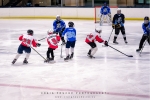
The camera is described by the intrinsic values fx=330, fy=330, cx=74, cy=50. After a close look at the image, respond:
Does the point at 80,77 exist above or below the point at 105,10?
below

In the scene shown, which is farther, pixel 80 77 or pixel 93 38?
pixel 93 38

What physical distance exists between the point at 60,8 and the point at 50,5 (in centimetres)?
113

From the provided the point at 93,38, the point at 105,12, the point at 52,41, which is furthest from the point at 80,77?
the point at 105,12

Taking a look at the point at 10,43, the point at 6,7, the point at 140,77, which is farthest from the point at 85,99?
the point at 6,7

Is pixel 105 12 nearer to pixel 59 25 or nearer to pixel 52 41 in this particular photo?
pixel 59 25

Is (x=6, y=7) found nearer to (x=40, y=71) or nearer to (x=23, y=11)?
(x=23, y=11)

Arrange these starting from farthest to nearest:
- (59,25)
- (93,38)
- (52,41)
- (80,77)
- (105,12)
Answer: (105,12), (59,25), (93,38), (52,41), (80,77)

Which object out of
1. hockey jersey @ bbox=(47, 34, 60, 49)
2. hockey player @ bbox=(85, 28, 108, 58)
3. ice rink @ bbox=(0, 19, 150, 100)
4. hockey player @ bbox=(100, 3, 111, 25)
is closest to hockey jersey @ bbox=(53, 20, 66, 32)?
ice rink @ bbox=(0, 19, 150, 100)

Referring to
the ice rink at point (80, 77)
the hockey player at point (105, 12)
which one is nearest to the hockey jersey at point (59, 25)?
the ice rink at point (80, 77)

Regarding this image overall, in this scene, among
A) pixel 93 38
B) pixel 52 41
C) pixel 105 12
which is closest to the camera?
pixel 52 41

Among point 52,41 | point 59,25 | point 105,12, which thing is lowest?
point 52,41

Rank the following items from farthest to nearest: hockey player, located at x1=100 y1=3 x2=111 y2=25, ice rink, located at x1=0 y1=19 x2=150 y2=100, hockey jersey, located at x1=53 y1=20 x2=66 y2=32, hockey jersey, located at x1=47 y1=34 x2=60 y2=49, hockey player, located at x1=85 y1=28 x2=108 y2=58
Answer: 1. hockey player, located at x1=100 y1=3 x2=111 y2=25
2. hockey jersey, located at x1=53 y1=20 x2=66 y2=32
3. hockey player, located at x1=85 y1=28 x2=108 y2=58
4. hockey jersey, located at x1=47 y1=34 x2=60 y2=49
5. ice rink, located at x1=0 y1=19 x2=150 y2=100

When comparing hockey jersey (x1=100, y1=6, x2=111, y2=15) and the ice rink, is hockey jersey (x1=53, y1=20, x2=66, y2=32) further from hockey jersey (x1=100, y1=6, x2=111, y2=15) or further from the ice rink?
hockey jersey (x1=100, y1=6, x2=111, y2=15)

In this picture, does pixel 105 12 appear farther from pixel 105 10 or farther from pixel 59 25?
pixel 59 25
